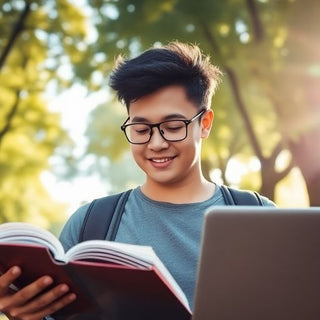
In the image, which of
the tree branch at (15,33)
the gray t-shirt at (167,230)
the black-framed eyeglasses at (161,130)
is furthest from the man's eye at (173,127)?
the tree branch at (15,33)

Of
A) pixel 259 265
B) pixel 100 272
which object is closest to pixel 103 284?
pixel 100 272

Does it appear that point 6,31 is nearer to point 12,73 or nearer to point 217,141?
point 12,73

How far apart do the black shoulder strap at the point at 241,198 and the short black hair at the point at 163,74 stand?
33 cm

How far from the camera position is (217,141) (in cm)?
1134

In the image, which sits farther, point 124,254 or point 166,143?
point 166,143

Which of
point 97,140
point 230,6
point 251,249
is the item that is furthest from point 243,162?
point 251,249

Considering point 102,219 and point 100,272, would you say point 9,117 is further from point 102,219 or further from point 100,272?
point 100,272

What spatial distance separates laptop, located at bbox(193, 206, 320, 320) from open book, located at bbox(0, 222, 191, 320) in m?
0.17

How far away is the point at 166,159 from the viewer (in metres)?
2.54

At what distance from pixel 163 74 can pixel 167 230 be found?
1.76 ft

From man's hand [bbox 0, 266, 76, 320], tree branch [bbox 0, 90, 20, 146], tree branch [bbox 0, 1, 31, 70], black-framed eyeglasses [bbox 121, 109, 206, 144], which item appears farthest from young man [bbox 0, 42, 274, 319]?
tree branch [bbox 0, 90, 20, 146]

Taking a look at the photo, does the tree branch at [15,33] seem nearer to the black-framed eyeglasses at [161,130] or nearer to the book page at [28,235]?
the black-framed eyeglasses at [161,130]

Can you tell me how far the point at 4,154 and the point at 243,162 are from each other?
4579 mm

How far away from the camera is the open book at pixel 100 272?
6.22 feet
